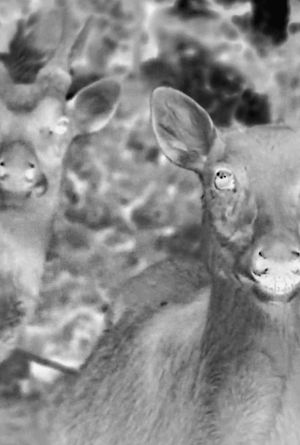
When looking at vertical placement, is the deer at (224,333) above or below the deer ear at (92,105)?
above

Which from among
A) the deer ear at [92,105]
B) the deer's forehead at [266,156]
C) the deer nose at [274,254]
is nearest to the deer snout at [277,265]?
the deer nose at [274,254]

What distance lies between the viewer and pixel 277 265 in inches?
147

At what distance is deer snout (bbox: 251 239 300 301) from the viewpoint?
3740 mm

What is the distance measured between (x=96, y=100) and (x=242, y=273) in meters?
1.65

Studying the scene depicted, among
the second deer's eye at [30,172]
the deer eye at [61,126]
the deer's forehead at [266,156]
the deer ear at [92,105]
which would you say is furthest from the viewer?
the deer ear at [92,105]

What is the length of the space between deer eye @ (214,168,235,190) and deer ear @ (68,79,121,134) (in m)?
1.35

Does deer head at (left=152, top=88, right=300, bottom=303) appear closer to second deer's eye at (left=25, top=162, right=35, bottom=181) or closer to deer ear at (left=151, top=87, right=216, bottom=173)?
deer ear at (left=151, top=87, right=216, bottom=173)

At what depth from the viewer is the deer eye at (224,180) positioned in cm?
407

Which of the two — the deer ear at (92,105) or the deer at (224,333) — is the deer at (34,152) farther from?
the deer at (224,333)

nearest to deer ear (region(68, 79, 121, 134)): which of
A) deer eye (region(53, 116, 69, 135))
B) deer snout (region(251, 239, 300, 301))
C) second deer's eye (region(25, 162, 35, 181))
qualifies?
deer eye (region(53, 116, 69, 135))

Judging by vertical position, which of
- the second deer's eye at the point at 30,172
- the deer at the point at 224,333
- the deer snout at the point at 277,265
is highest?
the deer snout at the point at 277,265

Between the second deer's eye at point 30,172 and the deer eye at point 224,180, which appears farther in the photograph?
the second deer's eye at point 30,172

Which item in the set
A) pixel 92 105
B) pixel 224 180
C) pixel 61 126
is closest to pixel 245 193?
pixel 224 180

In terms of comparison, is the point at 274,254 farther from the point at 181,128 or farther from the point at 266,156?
the point at 181,128
